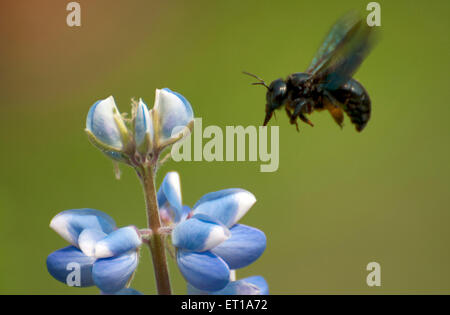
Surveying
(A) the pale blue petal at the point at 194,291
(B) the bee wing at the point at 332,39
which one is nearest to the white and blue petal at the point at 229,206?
(A) the pale blue petal at the point at 194,291

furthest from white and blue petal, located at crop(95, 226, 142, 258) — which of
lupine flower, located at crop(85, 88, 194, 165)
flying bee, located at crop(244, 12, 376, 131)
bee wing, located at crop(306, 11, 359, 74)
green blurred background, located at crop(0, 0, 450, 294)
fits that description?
green blurred background, located at crop(0, 0, 450, 294)

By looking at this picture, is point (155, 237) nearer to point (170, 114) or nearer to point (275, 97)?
point (170, 114)

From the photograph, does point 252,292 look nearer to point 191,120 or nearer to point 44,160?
point 191,120

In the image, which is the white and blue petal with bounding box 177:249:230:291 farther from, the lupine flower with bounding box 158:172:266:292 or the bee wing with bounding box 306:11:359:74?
the bee wing with bounding box 306:11:359:74

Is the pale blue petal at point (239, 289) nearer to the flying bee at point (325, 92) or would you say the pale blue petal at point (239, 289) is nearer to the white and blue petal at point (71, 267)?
the white and blue petal at point (71, 267)

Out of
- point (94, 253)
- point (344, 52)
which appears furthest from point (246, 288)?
point (344, 52)

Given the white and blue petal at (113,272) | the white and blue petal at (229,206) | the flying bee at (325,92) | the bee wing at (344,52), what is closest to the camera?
the white and blue petal at (113,272)

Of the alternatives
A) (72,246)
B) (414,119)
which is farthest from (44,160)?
(72,246)
